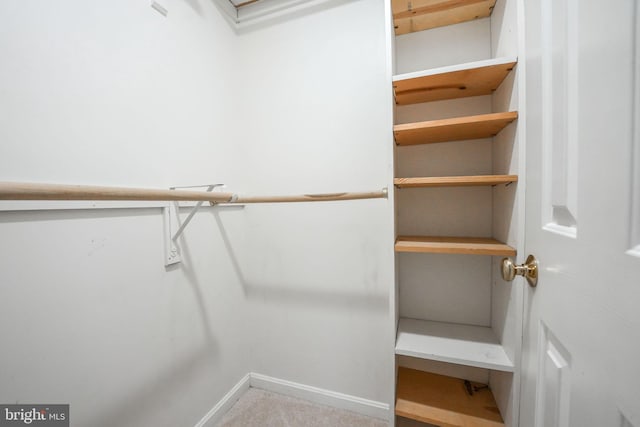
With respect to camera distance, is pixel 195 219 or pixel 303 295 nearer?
pixel 195 219

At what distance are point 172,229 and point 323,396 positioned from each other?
125 centimetres

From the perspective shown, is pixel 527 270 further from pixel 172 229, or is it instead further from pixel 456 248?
pixel 172 229

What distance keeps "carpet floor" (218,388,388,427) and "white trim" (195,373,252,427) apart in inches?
1.1

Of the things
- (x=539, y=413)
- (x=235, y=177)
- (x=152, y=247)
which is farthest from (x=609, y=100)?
(x=235, y=177)

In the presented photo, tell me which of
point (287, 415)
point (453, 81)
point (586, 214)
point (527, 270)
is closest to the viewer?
point (586, 214)

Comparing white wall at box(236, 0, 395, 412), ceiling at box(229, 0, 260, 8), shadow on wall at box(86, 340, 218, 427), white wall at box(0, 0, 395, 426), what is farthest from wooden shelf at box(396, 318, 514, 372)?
ceiling at box(229, 0, 260, 8)

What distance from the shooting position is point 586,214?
16.1 inches

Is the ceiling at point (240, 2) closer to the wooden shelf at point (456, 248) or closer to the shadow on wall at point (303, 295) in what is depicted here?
the shadow on wall at point (303, 295)

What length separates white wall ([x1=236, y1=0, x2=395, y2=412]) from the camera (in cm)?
135

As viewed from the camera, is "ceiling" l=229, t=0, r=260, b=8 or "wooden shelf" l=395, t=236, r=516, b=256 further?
"ceiling" l=229, t=0, r=260, b=8

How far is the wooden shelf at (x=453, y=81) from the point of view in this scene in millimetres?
897

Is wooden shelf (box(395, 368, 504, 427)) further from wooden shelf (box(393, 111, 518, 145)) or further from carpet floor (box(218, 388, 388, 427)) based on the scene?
wooden shelf (box(393, 111, 518, 145))

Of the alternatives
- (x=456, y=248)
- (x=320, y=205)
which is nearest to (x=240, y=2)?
(x=320, y=205)

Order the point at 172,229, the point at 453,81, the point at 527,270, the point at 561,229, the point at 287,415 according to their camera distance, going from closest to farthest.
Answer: the point at 561,229 < the point at 527,270 < the point at 453,81 < the point at 172,229 < the point at 287,415
